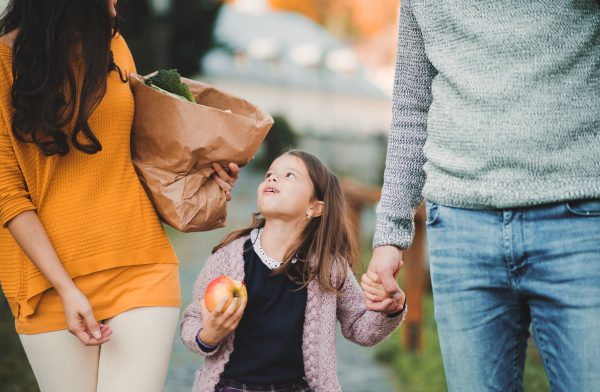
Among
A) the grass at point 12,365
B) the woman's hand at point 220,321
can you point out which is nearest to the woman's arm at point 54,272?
the woman's hand at point 220,321

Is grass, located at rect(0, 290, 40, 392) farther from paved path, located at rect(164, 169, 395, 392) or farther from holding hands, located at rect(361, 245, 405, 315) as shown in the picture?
holding hands, located at rect(361, 245, 405, 315)

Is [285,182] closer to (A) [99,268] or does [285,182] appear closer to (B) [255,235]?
(B) [255,235]

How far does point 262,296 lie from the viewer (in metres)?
2.14

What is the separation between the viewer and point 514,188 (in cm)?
133

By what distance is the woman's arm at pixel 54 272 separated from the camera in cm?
175

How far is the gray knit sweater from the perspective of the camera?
4.27 feet

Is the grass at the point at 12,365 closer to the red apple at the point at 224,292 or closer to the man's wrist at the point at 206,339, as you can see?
the man's wrist at the point at 206,339

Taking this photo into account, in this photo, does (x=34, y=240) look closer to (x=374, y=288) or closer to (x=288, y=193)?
(x=288, y=193)

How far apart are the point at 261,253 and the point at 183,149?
543 millimetres

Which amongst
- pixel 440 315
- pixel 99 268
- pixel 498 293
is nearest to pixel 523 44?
pixel 498 293

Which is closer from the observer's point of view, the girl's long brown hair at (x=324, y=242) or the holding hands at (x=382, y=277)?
the holding hands at (x=382, y=277)

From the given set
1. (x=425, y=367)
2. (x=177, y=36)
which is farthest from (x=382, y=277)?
(x=177, y=36)

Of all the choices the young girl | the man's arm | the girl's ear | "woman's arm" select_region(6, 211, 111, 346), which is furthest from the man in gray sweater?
"woman's arm" select_region(6, 211, 111, 346)

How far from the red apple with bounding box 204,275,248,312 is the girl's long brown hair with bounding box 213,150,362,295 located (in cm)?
22
